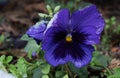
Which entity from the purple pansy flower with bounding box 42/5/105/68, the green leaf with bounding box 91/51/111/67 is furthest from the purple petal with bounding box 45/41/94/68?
the green leaf with bounding box 91/51/111/67

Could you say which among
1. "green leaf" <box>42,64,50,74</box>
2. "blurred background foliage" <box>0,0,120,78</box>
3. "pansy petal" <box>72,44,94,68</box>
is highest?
"pansy petal" <box>72,44,94,68</box>

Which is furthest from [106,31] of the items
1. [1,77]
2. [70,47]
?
[1,77]

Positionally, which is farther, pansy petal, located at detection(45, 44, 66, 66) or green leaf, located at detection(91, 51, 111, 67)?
green leaf, located at detection(91, 51, 111, 67)

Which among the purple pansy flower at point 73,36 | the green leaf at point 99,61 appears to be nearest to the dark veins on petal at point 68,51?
the purple pansy flower at point 73,36

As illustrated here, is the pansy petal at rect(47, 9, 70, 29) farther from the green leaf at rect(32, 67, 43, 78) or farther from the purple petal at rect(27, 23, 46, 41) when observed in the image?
the green leaf at rect(32, 67, 43, 78)

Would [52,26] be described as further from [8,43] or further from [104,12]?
[104,12]

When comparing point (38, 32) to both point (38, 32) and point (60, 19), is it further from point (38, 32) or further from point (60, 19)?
point (60, 19)

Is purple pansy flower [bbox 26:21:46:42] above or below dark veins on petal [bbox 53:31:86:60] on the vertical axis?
above

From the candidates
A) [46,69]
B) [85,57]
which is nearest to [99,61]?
Result: [85,57]
